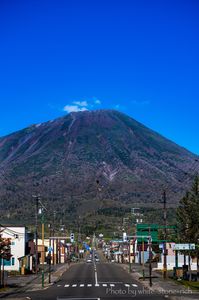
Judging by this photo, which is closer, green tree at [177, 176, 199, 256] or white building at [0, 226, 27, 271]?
green tree at [177, 176, 199, 256]

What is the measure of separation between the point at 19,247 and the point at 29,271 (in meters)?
7.85

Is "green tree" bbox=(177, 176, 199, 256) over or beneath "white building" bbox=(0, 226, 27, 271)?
over

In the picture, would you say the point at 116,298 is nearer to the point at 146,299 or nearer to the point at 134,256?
the point at 146,299

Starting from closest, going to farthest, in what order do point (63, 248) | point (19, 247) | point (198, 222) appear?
point (198, 222)
point (19, 247)
point (63, 248)

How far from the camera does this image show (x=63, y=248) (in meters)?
164

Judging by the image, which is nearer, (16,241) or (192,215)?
(192,215)

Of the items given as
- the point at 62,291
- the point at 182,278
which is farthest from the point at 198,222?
the point at 62,291

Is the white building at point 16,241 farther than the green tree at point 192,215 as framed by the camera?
Yes

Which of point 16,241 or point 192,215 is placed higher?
point 192,215

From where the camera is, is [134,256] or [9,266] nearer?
[9,266]

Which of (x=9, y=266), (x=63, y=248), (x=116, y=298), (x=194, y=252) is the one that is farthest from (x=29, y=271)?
(x=63, y=248)

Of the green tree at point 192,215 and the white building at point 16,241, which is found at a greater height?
the green tree at point 192,215

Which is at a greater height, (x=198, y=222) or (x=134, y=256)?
(x=198, y=222)

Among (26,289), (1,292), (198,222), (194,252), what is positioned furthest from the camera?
(194,252)
